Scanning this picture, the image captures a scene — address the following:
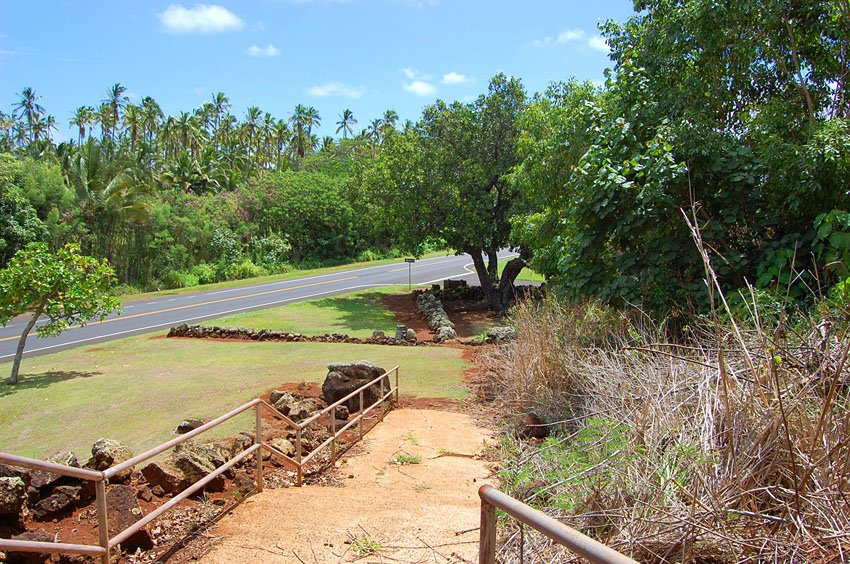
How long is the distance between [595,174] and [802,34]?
378 centimetres

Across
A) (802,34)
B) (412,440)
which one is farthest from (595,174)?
(412,440)

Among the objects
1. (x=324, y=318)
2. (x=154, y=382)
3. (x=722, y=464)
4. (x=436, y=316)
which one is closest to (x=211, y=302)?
(x=324, y=318)

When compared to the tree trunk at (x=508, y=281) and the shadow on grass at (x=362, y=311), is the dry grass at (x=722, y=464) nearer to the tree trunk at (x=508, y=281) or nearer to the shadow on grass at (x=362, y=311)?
the shadow on grass at (x=362, y=311)

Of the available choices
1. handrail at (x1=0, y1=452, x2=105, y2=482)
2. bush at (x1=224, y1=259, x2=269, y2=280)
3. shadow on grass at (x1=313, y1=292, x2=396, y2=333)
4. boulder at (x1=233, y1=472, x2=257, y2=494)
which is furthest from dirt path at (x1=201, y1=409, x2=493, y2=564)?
bush at (x1=224, y1=259, x2=269, y2=280)

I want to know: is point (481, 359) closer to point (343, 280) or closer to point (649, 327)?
point (649, 327)

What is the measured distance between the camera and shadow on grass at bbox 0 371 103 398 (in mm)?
14104

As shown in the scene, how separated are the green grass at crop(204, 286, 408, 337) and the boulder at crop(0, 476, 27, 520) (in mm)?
16400

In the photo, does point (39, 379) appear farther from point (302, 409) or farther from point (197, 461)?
point (197, 461)

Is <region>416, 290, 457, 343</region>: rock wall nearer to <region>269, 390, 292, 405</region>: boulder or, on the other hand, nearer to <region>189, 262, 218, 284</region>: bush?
<region>269, 390, 292, 405</region>: boulder

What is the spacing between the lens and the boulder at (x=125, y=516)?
4.60m

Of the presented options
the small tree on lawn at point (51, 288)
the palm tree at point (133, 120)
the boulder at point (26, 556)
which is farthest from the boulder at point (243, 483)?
the palm tree at point (133, 120)

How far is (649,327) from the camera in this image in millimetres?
8078

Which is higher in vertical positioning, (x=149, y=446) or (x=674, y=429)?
(x=674, y=429)

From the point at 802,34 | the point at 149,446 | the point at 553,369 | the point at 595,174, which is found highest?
the point at 802,34
